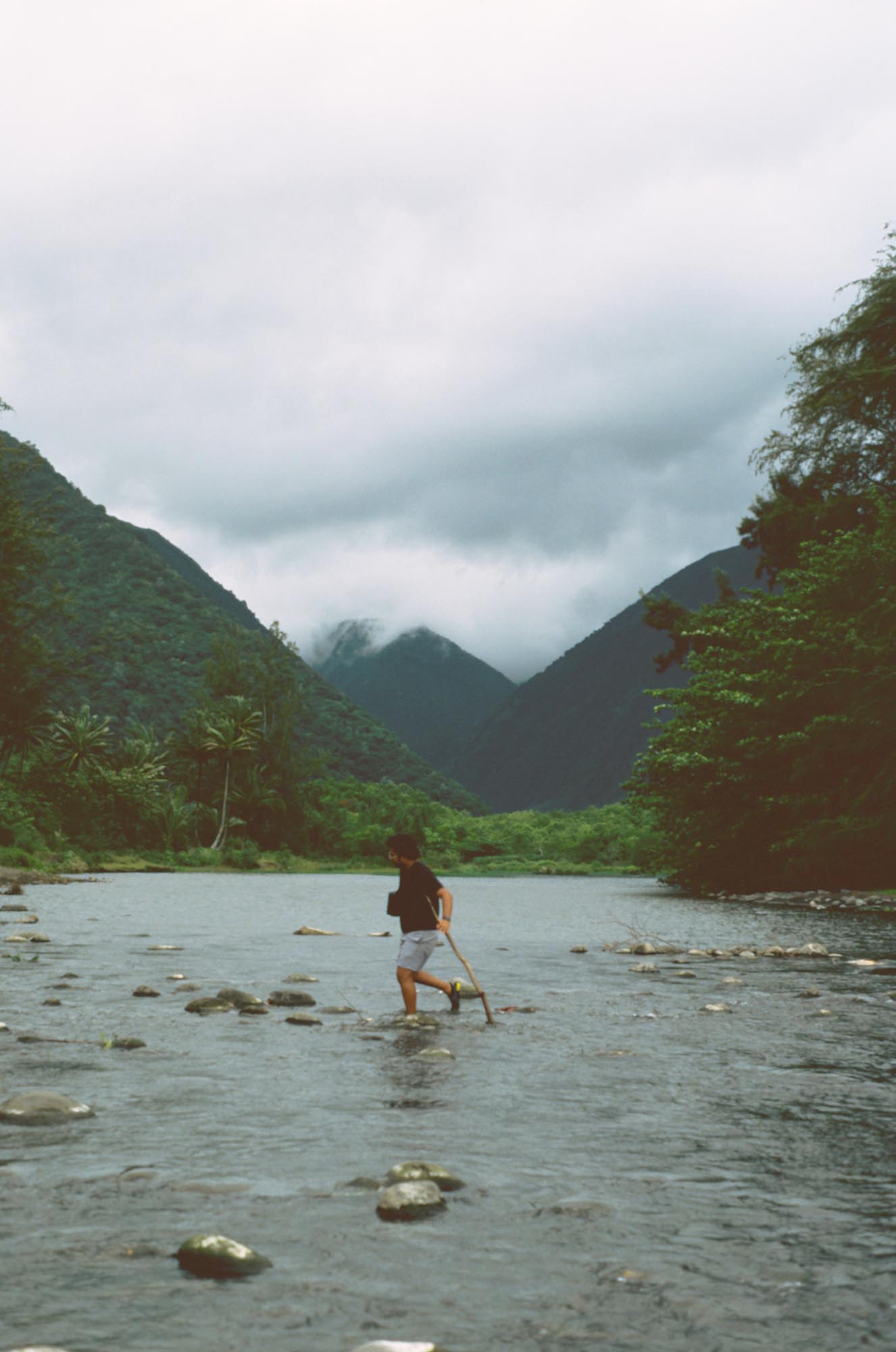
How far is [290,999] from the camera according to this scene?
1183 centimetres

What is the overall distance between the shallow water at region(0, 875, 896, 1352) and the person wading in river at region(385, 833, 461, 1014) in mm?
444

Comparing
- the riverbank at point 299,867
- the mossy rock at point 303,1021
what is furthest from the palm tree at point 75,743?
the mossy rock at point 303,1021

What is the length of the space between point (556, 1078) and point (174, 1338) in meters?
4.72

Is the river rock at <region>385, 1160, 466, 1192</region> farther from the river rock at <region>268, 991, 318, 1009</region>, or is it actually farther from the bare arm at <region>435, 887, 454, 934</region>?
the river rock at <region>268, 991, 318, 1009</region>

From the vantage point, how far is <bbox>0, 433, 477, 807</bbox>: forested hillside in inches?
4550

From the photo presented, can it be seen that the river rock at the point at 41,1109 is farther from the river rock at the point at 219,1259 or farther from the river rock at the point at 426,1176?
the river rock at the point at 219,1259

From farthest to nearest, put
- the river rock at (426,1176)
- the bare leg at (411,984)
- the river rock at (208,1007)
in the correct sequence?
the bare leg at (411,984), the river rock at (208,1007), the river rock at (426,1176)

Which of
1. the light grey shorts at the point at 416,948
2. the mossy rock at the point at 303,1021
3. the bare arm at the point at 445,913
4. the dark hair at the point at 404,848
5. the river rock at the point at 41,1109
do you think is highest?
the dark hair at the point at 404,848

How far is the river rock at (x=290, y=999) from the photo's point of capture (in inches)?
462

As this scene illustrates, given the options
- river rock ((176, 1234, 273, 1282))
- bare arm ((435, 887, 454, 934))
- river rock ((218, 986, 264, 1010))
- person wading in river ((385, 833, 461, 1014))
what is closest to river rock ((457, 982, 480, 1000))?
person wading in river ((385, 833, 461, 1014))

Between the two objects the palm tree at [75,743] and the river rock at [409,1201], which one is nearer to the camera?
the river rock at [409,1201]

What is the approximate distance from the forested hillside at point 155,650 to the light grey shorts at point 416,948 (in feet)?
296

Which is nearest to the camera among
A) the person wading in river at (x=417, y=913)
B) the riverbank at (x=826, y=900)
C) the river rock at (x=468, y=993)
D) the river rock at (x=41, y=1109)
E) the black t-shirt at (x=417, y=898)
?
the river rock at (x=41, y=1109)

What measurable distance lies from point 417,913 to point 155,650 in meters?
117
